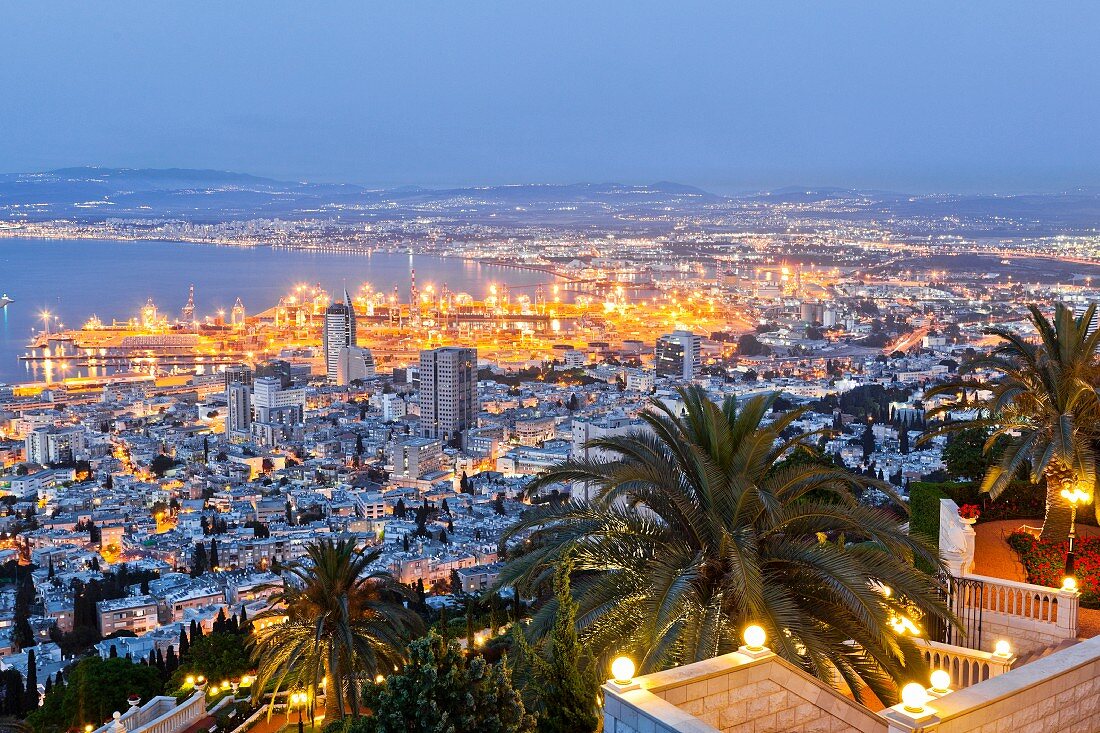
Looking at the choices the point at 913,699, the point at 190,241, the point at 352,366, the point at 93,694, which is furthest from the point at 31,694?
the point at 190,241

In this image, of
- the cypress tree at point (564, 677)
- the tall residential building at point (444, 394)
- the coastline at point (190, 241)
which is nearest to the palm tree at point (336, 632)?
the cypress tree at point (564, 677)

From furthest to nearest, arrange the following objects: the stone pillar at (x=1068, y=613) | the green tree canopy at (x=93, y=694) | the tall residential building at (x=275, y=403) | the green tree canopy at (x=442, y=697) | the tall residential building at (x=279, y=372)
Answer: the tall residential building at (x=279, y=372), the tall residential building at (x=275, y=403), the green tree canopy at (x=93, y=694), the stone pillar at (x=1068, y=613), the green tree canopy at (x=442, y=697)

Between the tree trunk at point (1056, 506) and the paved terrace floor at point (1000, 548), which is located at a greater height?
the tree trunk at point (1056, 506)

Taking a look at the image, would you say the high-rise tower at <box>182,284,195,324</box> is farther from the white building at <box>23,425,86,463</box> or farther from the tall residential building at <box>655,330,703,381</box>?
the tall residential building at <box>655,330,703,381</box>

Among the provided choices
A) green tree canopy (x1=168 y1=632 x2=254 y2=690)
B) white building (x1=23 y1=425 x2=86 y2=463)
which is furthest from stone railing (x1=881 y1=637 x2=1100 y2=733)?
white building (x1=23 y1=425 x2=86 y2=463)

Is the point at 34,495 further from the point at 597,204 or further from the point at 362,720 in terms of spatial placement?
the point at 597,204

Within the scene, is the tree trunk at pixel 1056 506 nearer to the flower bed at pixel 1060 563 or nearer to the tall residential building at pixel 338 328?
the flower bed at pixel 1060 563
